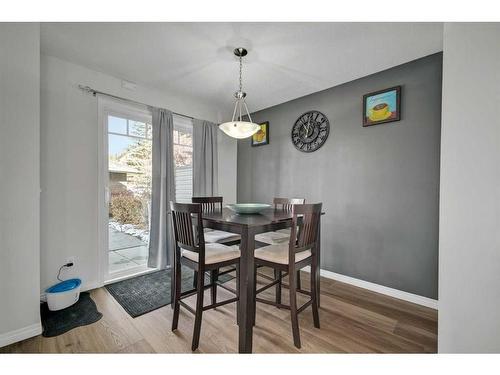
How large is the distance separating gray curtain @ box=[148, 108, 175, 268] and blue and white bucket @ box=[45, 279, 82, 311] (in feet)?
2.56

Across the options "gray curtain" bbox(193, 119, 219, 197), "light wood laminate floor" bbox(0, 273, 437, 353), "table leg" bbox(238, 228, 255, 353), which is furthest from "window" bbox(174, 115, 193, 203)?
"table leg" bbox(238, 228, 255, 353)

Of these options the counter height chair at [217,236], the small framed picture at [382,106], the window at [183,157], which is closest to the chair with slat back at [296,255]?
the counter height chair at [217,236]

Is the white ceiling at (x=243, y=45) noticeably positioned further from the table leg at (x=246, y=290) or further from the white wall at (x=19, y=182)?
the table leg at (x=246, y=290)

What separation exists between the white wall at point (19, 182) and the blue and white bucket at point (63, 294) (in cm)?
29

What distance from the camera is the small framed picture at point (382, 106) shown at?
2.28 metres

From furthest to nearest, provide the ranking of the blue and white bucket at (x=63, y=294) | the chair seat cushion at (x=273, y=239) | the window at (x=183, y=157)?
the window at (x=183, y=157), the chair seat cushion at (x=273, y=239), the blue and white bucket at (x=63, y=294)

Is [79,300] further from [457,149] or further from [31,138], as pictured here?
[457,149]

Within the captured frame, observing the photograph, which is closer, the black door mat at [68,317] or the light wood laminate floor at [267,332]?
the light wood laminate floor at [267,332]

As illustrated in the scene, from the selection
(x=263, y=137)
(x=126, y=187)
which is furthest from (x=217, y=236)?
(x=263, y=137)

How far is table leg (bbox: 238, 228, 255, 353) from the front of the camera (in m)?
1.41

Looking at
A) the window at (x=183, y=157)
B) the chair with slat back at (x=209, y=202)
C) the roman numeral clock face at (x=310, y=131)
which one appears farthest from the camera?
the window at (x=183, y=157)

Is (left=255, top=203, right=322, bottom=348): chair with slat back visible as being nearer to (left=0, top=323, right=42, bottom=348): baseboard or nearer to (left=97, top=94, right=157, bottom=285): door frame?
(left=0, top=323, right=42, bottom=348): baseboard

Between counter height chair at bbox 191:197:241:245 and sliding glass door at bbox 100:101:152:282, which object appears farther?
sliding glass door at bbox 100:101:152:282

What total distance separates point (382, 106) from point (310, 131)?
888 millimetres
